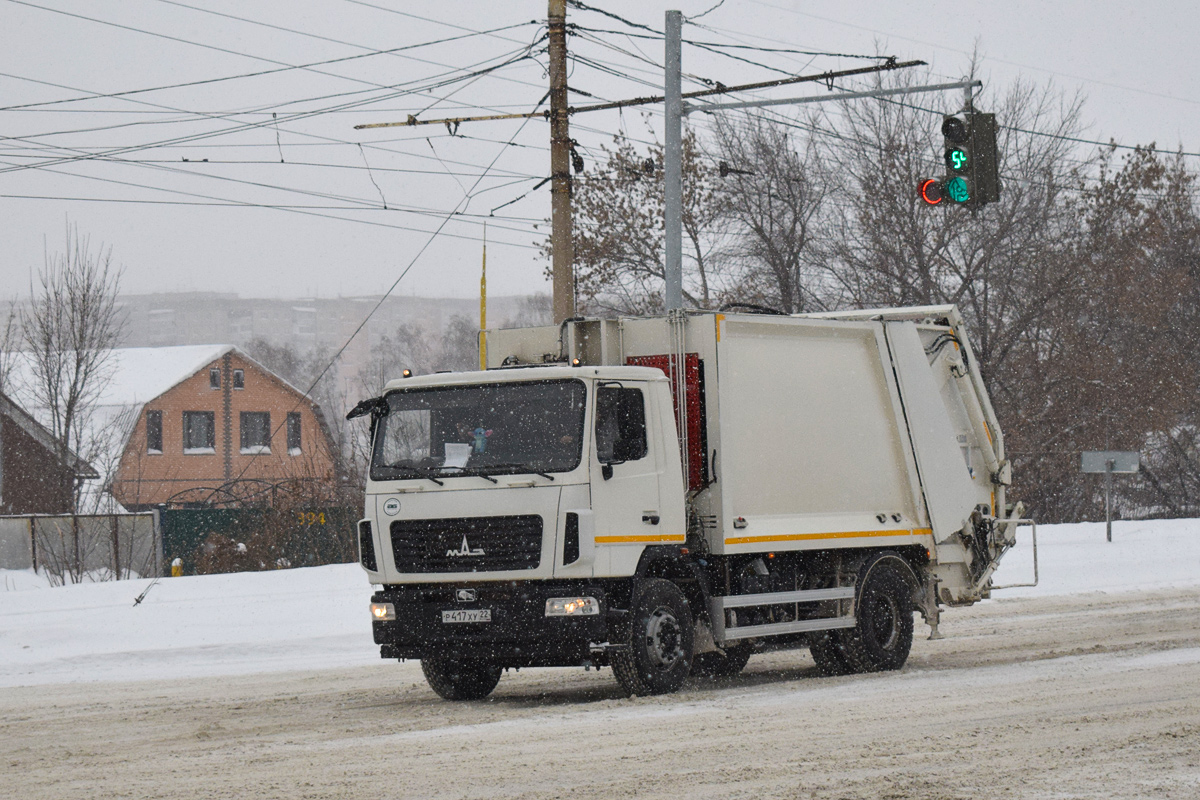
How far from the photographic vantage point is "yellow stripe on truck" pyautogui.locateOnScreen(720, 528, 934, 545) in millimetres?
11992

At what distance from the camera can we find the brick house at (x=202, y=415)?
189ft

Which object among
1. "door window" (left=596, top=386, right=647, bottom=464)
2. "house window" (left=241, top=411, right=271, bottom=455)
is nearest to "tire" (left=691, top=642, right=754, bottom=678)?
"door window" (left=596, top=386, right=647, bottom=464)

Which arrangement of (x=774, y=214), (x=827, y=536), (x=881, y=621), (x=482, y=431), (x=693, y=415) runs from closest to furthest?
(x=482, y=431) → (x=693, y=415) → (x=827, y=536) → (x=881, y=621) → (x=774, y=214)

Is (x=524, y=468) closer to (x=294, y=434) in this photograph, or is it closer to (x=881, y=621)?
(x=881, y=621)

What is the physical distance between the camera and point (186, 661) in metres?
15.5

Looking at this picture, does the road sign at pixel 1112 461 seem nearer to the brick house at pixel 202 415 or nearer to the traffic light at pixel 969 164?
the traffic light at pixel 969 164

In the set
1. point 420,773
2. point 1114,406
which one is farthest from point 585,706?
point 1114,406

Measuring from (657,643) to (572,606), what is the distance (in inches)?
34.0

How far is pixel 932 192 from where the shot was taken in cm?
1695

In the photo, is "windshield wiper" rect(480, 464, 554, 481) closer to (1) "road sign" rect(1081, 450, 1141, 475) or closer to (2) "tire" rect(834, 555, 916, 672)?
(2) "tire" rect(834, 555, 916, 672)

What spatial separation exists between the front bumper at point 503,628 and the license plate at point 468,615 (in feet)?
0.10

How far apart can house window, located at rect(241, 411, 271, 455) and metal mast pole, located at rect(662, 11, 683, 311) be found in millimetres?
46403

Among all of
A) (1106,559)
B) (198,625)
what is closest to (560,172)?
(198,625)

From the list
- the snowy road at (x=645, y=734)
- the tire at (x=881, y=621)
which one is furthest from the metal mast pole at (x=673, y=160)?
the snowy road at (x=645, y=734)
